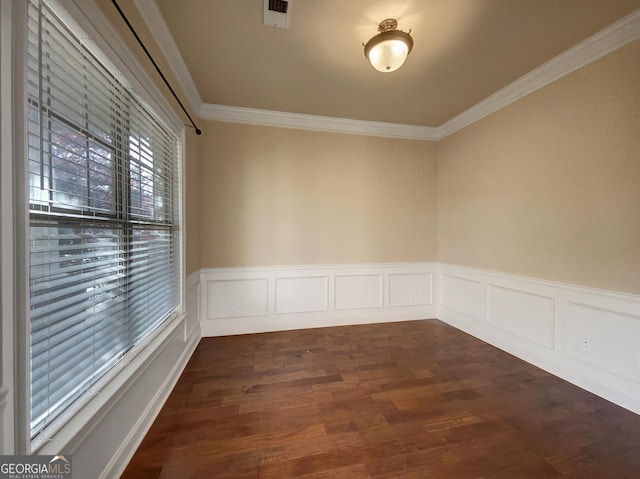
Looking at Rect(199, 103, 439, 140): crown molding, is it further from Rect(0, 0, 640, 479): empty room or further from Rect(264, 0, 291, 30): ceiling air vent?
Rect(264, 0, 291, 30): ceiling air vent

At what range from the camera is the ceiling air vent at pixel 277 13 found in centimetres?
158

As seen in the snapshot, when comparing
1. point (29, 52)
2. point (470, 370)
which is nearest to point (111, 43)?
point (29, 52)

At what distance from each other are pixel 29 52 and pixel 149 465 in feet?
6.26

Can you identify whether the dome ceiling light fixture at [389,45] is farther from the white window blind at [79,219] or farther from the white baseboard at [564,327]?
the white baseboard at [564,327]

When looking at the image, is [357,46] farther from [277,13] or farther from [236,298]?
[236,298]

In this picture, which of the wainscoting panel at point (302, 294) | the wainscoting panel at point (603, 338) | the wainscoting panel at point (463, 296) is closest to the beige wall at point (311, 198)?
the wainscoting panel at point (302, 294)

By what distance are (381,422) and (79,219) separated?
202 cm

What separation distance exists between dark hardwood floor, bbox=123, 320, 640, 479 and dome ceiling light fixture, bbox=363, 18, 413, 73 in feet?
8.26

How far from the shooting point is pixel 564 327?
7.01ft

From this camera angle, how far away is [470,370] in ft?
7.35

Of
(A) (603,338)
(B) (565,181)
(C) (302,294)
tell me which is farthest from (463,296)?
(C) (302,294)

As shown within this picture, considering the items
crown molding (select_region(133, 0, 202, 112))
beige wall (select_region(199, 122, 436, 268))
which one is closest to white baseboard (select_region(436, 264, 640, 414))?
beige wall (select_region(199, 122, 436, 268))
